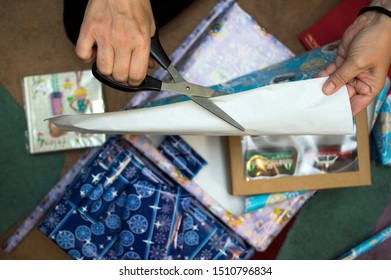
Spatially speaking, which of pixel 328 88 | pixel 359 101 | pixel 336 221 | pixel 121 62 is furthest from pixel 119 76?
pixel 336 221

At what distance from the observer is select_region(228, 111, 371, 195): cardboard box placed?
809mm

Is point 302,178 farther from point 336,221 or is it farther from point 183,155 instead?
point 336,221

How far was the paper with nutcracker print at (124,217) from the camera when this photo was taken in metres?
0.86

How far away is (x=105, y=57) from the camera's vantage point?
53 centimetres

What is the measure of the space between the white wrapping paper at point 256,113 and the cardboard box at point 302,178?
0.21 metres

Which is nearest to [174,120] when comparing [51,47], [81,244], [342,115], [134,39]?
[134,39]

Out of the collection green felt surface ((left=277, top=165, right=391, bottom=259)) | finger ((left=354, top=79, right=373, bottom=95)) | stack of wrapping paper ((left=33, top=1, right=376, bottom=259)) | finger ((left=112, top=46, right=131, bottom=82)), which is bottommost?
green felt surface ((left=277, top=165, right=391, bottom=259))

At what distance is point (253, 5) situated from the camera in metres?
1.09

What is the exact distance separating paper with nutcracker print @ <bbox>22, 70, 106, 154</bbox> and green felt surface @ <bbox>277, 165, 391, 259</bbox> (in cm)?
65

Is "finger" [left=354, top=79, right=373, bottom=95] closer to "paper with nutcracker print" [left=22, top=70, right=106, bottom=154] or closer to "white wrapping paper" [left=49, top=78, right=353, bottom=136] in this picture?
"white wrapping paper" [left=49, top=78, right=353, bottom=136]

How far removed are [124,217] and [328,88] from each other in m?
0.53

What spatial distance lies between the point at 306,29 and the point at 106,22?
0.70 m

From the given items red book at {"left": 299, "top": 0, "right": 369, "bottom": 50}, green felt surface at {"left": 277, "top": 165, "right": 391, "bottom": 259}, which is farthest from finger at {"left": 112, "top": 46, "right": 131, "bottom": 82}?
green felt surface at {"left": 277, "top": 165, "right": 391, "bottom": 259}

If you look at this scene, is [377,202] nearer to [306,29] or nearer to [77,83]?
[306,29]
